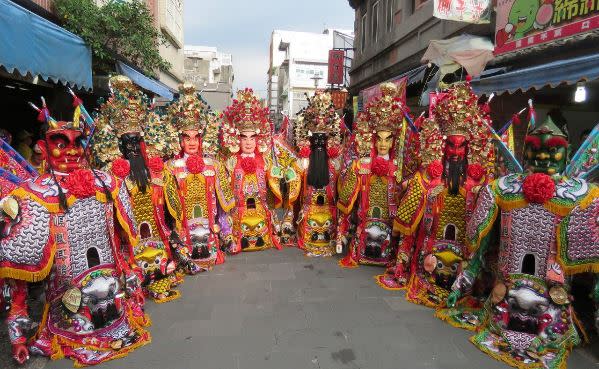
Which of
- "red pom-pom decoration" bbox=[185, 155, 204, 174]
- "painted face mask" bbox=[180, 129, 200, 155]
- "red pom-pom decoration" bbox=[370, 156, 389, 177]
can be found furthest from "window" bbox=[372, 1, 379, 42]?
"red pom-pom decoration" bbox=[185, 155, 204, 174]

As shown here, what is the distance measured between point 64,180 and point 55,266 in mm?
685

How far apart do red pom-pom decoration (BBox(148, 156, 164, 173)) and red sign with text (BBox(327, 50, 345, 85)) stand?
1227 cm

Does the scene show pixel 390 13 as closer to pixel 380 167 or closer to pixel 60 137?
pixel 380 167

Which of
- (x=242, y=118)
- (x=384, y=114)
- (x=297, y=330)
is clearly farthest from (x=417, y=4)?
(x=297, y=330)

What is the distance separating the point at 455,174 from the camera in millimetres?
3881

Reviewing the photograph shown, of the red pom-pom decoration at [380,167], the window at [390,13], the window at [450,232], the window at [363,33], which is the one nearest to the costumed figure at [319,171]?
the red pom-pom decoration at [380,167]

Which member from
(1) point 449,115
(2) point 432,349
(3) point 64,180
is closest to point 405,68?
(1) point 449,115

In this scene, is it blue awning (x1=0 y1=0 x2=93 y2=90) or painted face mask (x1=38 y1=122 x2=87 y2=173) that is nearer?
painted face mask (x1=38 y1=122 x2=87 y2=173)

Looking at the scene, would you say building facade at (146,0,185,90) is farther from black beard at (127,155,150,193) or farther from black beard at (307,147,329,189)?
black beard at (127,155,150,193)

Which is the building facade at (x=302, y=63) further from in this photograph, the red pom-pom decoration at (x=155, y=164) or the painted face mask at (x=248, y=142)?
the red pom-pom decoration at (x=155, y=164)

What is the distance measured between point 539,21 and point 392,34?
20.8 ft

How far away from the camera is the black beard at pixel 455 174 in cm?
387

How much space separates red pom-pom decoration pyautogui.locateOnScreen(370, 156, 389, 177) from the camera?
484 cm

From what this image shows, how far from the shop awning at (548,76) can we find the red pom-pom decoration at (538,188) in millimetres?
2087
